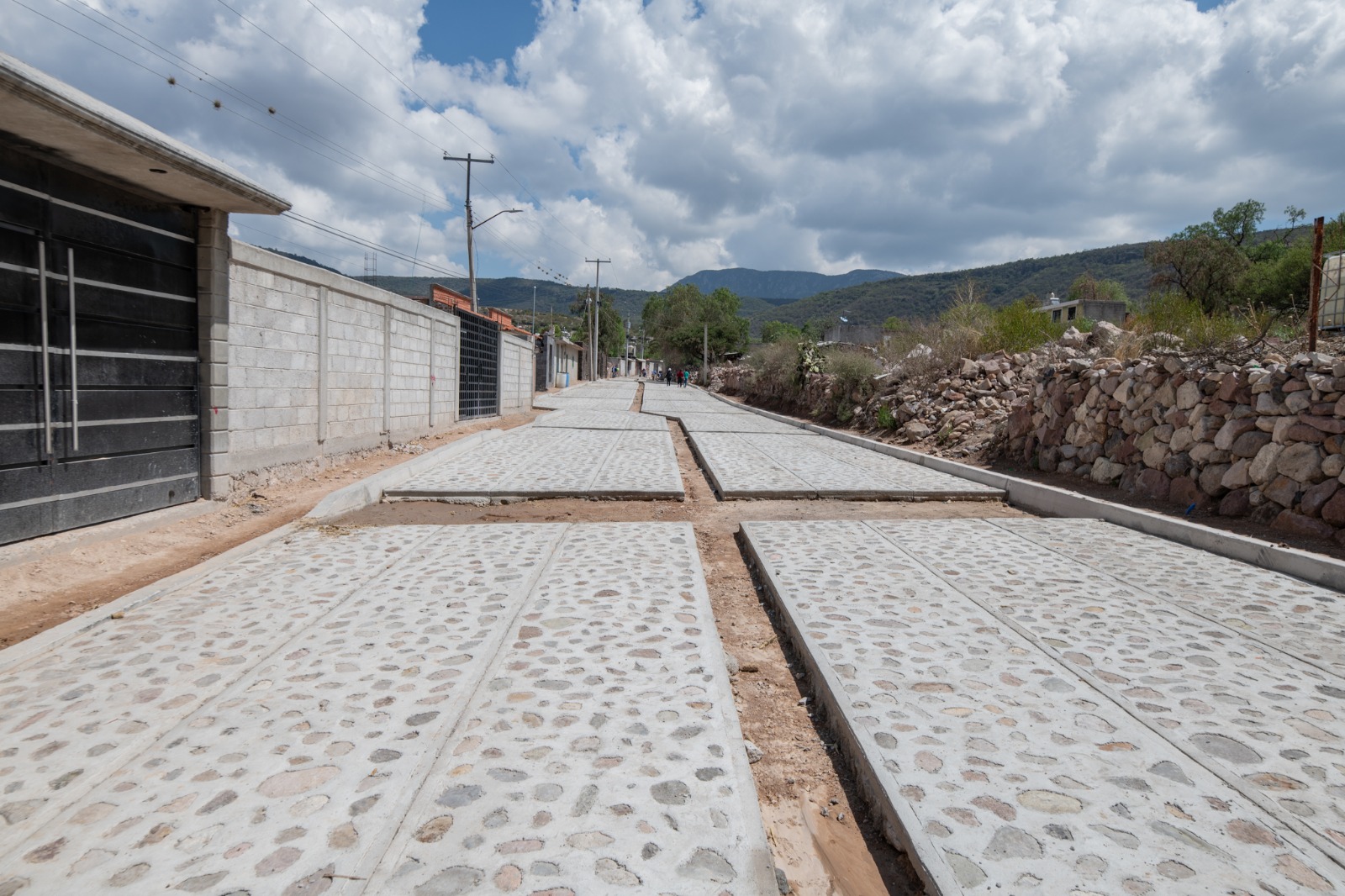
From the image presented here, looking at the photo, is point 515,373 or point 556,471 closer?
point 556,471

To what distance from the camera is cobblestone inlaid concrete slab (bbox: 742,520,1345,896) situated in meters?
2.11

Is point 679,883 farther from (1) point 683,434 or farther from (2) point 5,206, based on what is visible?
(1) point 683,434

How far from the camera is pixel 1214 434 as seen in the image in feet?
24.0

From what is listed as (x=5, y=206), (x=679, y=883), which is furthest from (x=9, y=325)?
(x=679, y=883)

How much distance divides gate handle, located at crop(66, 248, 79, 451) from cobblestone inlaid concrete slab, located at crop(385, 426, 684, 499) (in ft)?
10.3

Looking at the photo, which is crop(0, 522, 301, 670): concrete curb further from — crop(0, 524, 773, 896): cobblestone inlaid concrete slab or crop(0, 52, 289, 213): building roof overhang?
crop(0, 52, 289, 213): building roof overhang

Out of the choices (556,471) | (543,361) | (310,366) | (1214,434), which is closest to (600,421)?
(556,471)

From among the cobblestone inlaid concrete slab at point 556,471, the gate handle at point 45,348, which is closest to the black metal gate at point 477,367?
the cobblestone inlaid concrete slab at point 556,471

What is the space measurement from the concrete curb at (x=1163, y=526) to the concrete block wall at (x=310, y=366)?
9.02 m

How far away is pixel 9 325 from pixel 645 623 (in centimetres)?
503

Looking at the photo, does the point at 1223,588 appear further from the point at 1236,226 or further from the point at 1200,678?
the point at 1236,226

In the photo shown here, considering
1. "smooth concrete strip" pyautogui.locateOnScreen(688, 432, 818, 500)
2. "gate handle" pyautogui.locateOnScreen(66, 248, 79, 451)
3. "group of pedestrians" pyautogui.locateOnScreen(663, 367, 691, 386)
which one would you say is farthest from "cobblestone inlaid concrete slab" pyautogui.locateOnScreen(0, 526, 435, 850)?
"group of pedestrians" pyautogui.locateOnScreen(663, 367, 691, 386)

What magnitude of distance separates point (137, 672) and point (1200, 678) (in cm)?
521

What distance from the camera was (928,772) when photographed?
103 inches
